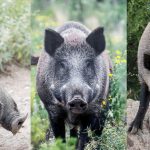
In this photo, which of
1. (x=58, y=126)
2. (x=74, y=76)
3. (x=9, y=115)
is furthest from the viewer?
(x=9, y=115)

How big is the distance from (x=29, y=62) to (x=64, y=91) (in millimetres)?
928

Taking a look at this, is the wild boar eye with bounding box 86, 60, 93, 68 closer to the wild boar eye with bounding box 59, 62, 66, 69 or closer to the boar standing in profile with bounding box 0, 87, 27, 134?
the wild boar eye with bounding box 59, 62, 66, 69

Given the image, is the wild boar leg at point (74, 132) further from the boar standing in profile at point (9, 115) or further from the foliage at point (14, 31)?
the foliage at point (14, 31)

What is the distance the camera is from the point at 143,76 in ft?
11.6

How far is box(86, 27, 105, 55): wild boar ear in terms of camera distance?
3.34m

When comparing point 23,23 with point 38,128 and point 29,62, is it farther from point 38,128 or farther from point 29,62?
point 38,128

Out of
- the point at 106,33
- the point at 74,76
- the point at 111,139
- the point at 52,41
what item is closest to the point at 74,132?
the point at 111,139

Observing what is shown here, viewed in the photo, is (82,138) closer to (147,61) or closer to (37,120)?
(37,120)

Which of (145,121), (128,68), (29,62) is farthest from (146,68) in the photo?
(29,62)

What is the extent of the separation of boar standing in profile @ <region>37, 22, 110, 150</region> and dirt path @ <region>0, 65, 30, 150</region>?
0.33 metres

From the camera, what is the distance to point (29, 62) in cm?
397

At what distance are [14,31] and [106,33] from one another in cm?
74

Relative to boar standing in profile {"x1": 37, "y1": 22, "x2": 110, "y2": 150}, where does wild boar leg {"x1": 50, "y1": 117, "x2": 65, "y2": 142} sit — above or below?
below

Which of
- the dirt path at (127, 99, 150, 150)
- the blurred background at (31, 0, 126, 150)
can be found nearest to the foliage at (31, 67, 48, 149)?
the blurred background at (31, 0, 126, 150)
